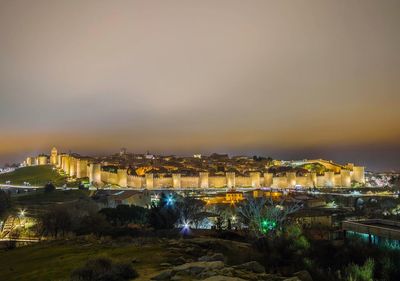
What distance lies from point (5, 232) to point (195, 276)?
20.1m

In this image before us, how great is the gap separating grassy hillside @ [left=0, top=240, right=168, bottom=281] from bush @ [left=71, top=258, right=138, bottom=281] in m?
0.27

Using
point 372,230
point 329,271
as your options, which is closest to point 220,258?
point 329,271

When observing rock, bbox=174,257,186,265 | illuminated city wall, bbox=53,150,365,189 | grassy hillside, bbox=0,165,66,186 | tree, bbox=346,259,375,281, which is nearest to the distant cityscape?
illuminated city wall, bbox=53,150,365,189

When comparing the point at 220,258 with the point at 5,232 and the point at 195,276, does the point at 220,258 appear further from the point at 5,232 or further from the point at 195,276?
the point at 5,232

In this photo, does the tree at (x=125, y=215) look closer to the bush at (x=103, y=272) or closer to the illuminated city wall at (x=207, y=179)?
the bush at (x=103, y=272)

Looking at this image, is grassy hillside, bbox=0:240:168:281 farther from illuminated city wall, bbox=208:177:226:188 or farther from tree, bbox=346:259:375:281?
illuminated city wall, bbox=208:177:226:188

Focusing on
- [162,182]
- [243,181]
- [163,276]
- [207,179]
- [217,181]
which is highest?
[163,276]

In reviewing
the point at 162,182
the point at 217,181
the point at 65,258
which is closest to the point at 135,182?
the point at 162,182

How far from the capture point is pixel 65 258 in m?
10.1

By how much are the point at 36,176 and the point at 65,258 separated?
7012 cm

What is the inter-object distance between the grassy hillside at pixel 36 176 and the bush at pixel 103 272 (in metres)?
58.0

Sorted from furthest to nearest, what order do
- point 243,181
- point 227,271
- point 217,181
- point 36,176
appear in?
point 36,176 → point 243,181 → point 217,181 → point 227,271

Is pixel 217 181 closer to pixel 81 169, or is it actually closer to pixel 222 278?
pixel 81 169

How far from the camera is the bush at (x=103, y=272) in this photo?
675 centimetres
